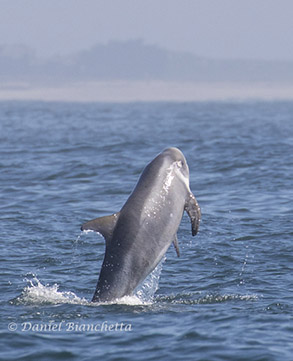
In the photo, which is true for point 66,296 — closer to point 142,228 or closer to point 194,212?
point 142,228

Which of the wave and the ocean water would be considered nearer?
the ocean water

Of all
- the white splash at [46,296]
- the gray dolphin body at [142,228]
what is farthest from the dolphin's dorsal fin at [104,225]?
the white splash at [46,296]

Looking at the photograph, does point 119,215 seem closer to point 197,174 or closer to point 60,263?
point 60,263

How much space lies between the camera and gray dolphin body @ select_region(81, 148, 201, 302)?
13211 mm

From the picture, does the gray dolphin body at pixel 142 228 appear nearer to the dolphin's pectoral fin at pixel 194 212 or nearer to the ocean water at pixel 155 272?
the dolphin's pectoral fin at pixel 194 212

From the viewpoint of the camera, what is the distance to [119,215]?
535 inches

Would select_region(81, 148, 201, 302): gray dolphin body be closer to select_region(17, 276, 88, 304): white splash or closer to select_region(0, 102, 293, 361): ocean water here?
select_region(0, 102, 293, 361): ocean water

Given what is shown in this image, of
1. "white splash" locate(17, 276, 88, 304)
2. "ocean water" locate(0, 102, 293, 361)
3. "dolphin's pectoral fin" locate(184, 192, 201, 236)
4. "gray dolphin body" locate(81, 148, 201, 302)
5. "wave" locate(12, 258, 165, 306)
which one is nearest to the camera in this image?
"ocean water" locate(0, 102, 293, 361)

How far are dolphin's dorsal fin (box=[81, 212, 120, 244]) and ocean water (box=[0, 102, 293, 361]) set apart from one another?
1070mm

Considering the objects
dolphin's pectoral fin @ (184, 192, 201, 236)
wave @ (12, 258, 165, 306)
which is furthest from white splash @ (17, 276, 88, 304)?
dolphin's pectoral fin @ (184, 192, 201, 236)

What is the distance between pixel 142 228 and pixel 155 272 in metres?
2.17

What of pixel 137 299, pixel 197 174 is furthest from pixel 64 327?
pixel 197 174

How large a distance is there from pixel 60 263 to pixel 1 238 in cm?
258

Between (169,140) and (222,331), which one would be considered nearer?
(222,331)
